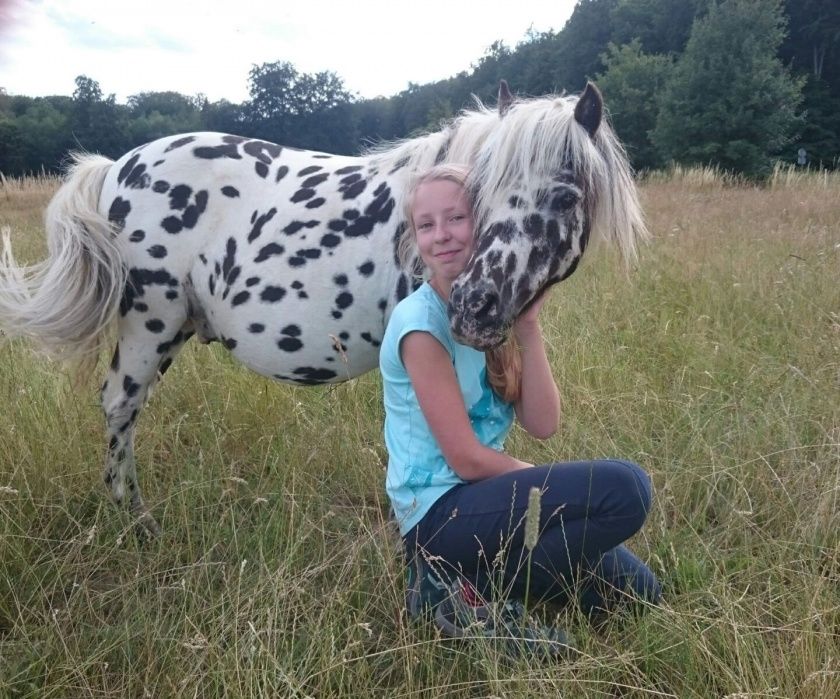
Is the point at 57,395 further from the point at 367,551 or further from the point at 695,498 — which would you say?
the point at 695,498

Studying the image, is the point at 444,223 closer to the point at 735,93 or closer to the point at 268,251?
the point at 268,251

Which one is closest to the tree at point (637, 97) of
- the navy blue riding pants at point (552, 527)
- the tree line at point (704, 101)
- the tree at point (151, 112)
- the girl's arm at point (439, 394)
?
the tree line at point (704, 101)

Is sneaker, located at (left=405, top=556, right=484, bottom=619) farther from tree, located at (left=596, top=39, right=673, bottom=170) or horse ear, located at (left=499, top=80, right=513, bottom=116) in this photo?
tree, located at (left=596, top=39, right=673, bottom=170)

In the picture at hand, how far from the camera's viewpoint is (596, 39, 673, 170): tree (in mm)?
24484

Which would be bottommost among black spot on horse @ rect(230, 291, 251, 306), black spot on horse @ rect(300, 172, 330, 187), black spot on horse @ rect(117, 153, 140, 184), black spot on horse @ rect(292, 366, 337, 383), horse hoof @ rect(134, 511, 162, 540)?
horse hoof @ rect(134, 511, 162, 540)

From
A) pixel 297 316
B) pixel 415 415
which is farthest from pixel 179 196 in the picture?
pixel 415 415

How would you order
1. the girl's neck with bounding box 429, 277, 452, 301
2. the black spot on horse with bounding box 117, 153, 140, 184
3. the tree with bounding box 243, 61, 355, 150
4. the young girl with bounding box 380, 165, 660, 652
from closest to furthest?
1. the young girl with bounding box 380, 165, 660, 652
2. the girl's neck with bounding box 429, 277, 452, 301
3. the black spot on horse with bounding box 117, 153, 140, 184
4. the tree with bounding box 243, 61, 355, 150

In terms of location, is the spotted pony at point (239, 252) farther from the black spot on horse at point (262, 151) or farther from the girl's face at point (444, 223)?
the girl's face at point (444, 223)

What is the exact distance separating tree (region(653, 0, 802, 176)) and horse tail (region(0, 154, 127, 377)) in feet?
62.8

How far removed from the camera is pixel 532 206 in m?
1.68

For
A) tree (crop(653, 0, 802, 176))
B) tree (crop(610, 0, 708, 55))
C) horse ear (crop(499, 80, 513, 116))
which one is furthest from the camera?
tree (crop(610, 0, 708, 55))

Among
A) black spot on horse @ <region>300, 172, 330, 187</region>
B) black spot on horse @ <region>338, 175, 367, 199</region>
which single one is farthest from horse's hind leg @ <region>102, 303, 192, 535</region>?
black spot on horse @ <region>338, 175, 367, 199</region>

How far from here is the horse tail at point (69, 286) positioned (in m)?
2.38

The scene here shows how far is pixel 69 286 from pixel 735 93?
2068cm
